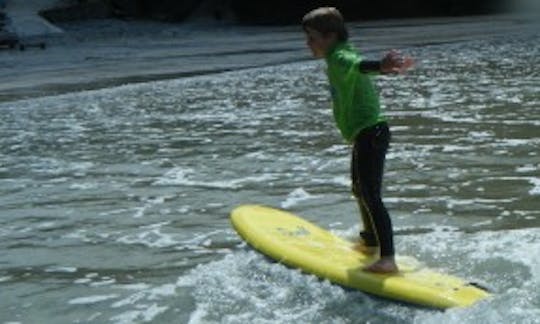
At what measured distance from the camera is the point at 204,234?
6500 mm

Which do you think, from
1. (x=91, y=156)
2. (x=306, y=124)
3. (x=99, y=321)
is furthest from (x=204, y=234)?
(x=306, y=124)

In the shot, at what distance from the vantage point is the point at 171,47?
1139 inches

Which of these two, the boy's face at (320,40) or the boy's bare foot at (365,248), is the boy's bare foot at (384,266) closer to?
the boy's bare foot at (365,248)

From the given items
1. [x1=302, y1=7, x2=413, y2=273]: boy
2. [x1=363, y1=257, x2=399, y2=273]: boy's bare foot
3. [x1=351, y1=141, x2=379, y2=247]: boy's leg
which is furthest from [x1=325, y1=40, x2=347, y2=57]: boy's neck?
[x1=363, y1=257, x2=399, y2=273]: boy's bare foot

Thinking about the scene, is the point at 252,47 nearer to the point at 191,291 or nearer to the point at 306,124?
the point at 306,124

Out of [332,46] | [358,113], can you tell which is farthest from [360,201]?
[332,46]

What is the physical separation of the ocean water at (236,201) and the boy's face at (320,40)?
1.31m

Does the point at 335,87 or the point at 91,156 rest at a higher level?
the point at 335,87

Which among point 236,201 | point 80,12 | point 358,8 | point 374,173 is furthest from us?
point 358,8

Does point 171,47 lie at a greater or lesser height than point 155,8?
lesser

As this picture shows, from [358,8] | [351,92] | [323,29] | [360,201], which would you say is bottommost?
[358,8]

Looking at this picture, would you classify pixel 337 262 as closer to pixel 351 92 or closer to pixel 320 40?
pixel 351 92

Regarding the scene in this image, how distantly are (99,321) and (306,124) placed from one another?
715 centimetres

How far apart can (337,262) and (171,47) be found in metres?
24.4
